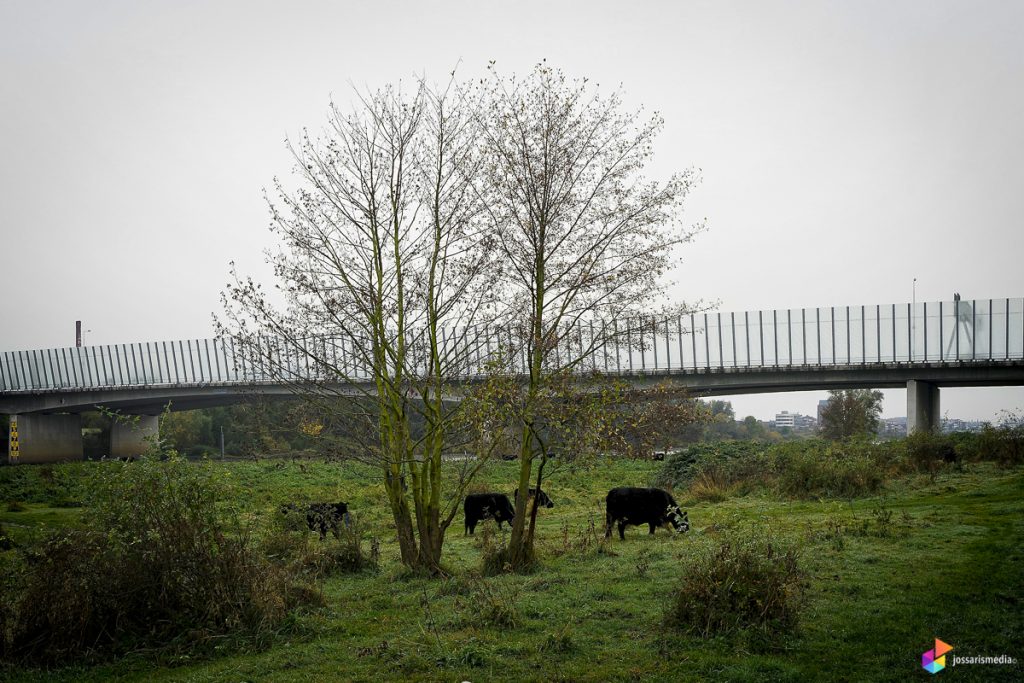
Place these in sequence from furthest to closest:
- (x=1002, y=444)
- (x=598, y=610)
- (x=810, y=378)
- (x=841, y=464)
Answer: (x=810, y=378), (x=1002, y=444), (x=841, y=464), (x=598, y=610)

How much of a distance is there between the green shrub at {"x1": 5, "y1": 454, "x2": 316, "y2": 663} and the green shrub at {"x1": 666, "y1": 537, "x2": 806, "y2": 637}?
5631 millimetres

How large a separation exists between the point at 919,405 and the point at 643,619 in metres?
46.0

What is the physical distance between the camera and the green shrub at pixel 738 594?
934 cm

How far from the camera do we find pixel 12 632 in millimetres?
9500

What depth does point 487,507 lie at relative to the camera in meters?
21.2

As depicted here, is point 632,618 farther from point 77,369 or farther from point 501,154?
point 77,369

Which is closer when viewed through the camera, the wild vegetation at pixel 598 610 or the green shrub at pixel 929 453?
the wild vegetation at pixel 598 610

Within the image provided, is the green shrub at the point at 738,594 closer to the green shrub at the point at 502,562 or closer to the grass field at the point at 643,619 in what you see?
the grass field at the point at 643,619

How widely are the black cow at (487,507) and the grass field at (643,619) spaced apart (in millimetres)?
3921
